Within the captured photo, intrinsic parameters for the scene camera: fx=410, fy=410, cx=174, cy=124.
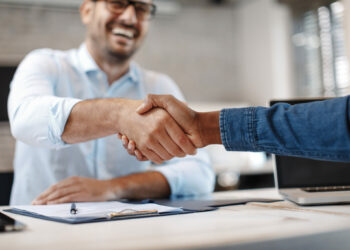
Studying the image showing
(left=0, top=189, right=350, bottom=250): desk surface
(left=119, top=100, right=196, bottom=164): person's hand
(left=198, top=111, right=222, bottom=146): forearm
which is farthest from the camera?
(left=119, top=100, right=196, bottom=164): person's hand

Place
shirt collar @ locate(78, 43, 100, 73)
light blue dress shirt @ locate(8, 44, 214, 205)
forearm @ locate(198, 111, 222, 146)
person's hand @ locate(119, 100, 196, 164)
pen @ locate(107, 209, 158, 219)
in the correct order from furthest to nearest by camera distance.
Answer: shirt collar @ locate(78, 43, 100, 73) < light blue dress shirt @ locate(8, 44, 214, 205) < person's hand @ locate(119, 100, 196, 164) < forearm @ locate(198, 111, 222, 146) < pen @ locate(107, 209, 158, 219)

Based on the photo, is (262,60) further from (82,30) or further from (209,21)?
(82,30)

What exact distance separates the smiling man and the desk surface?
0.33 metres

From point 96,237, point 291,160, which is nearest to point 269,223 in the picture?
point 96,237

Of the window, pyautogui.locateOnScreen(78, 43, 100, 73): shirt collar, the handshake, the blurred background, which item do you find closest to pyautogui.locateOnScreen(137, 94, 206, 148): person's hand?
the handshake

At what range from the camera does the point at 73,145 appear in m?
1.53

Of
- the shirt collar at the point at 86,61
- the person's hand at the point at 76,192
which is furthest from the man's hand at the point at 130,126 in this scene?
the shirt collar at the point at 86,61

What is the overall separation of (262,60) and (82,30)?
6.42 feet

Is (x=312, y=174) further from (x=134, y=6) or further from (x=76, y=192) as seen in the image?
(x=134, y=6)

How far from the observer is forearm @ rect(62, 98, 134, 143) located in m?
1.13

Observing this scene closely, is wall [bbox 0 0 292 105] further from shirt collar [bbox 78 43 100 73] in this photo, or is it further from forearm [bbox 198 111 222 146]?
forearm [bbox 198 111 222 146]

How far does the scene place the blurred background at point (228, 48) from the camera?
3787mm

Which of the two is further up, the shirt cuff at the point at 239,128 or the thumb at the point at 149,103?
the thumb at the point at 149,103

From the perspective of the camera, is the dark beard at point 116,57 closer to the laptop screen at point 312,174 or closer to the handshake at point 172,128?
the handshake at point 172,128
